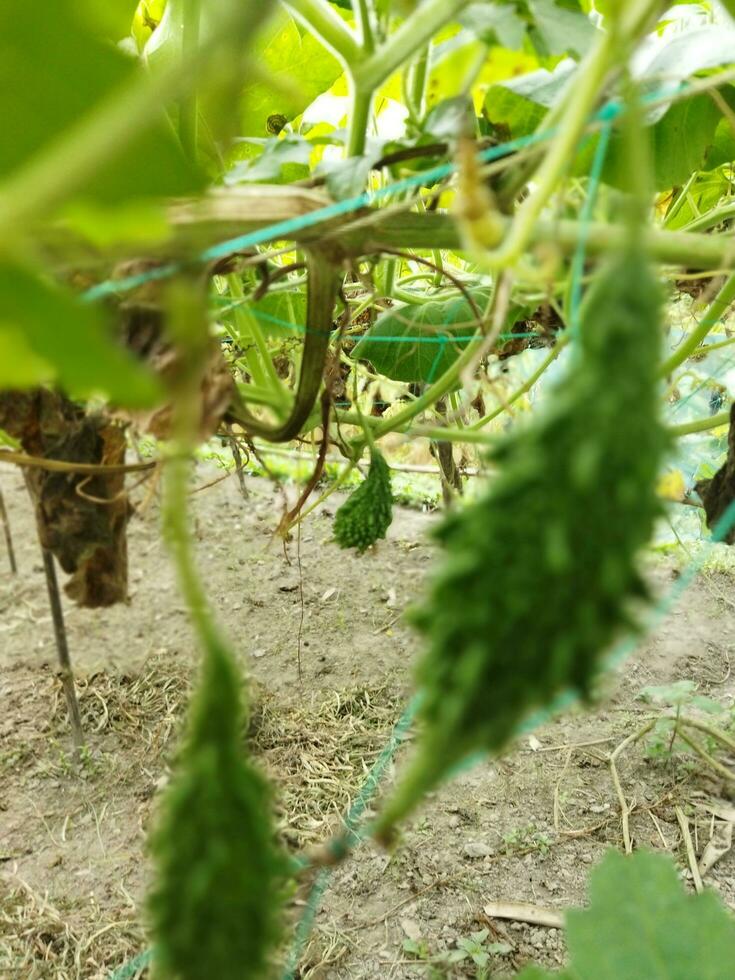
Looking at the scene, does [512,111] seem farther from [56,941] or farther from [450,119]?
[56,941]

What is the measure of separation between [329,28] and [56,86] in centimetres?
38

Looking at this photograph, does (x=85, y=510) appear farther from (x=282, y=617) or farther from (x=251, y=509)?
(x=251, y=509)

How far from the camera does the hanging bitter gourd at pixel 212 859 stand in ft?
1.09

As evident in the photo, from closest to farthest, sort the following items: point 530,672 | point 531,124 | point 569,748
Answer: point 530,672, point 531,124, point 569,748

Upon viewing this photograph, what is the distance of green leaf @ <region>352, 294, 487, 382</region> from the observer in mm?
1511

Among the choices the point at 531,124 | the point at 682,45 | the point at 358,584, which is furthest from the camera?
the point at 358,584

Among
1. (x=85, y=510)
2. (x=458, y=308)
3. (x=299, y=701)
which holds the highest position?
(x=458, y=308)

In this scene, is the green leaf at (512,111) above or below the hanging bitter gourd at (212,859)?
above

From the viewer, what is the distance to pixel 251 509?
364cm

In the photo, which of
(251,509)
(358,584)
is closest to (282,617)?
(358,584)

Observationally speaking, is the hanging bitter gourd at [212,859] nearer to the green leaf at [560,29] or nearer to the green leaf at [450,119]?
the green leaf at [450,119]

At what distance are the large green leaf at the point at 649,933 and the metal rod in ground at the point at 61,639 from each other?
0.81 metres

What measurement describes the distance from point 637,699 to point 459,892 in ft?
→ 2.95

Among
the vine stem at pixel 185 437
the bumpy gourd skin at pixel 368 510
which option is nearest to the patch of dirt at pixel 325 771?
the bumpy gourd skin at pixel 368 510
